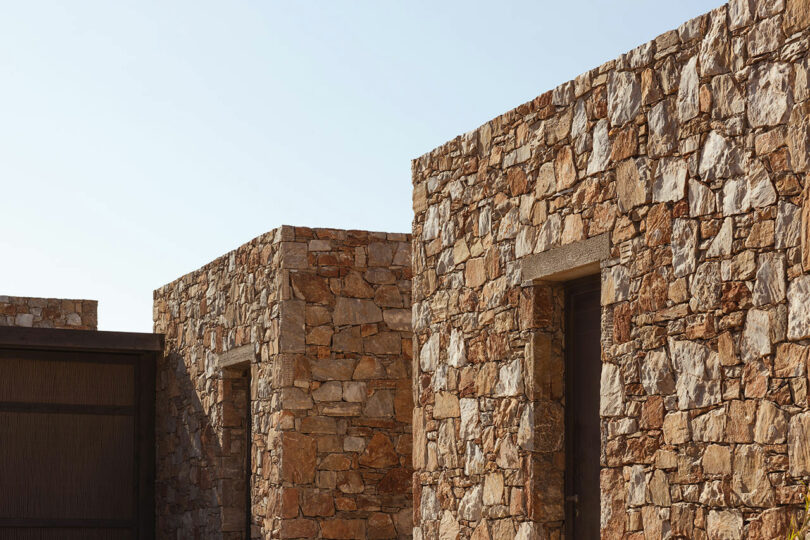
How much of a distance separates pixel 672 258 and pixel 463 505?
289 cm

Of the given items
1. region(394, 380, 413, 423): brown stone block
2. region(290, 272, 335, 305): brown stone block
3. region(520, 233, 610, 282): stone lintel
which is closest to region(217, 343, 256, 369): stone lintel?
region(290, 272, 335, 305): brown stone block

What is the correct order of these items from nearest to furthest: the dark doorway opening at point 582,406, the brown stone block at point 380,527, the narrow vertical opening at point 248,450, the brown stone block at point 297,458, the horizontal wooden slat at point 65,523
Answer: the dark doorway opening at point 582,406
the brown stone block at point 297,458
the brown stone block at point 380,527
the narrow vertical opening at point 248,450
the horizontal wooden slat at point 65,523

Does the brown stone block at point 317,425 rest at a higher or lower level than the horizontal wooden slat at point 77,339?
lower

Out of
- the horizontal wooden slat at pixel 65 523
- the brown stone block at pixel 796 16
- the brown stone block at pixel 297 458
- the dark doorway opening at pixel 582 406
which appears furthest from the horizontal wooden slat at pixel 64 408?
the brown stone block at pixel 796 16

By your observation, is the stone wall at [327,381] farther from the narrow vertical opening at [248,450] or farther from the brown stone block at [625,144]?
the brown stone block at [625,144]

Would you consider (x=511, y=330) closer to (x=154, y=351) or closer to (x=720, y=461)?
(x=720, y=461)

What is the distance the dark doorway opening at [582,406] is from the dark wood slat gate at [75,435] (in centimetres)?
878

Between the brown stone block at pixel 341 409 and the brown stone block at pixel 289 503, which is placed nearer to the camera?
the brown stone block at pixel 289 503

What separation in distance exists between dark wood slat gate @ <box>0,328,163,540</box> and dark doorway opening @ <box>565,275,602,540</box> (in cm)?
878

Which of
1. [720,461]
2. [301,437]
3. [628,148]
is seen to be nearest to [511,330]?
[628,148]

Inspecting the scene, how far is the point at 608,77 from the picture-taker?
7188mm

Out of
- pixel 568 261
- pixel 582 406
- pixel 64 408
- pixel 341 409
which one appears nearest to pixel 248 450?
pixel 341 409

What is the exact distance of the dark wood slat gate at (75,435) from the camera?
47.5ft

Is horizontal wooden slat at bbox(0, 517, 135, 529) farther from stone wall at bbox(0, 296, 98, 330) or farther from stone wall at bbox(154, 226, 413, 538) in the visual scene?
stone wall at bbox(0, 296, 98, 330)
